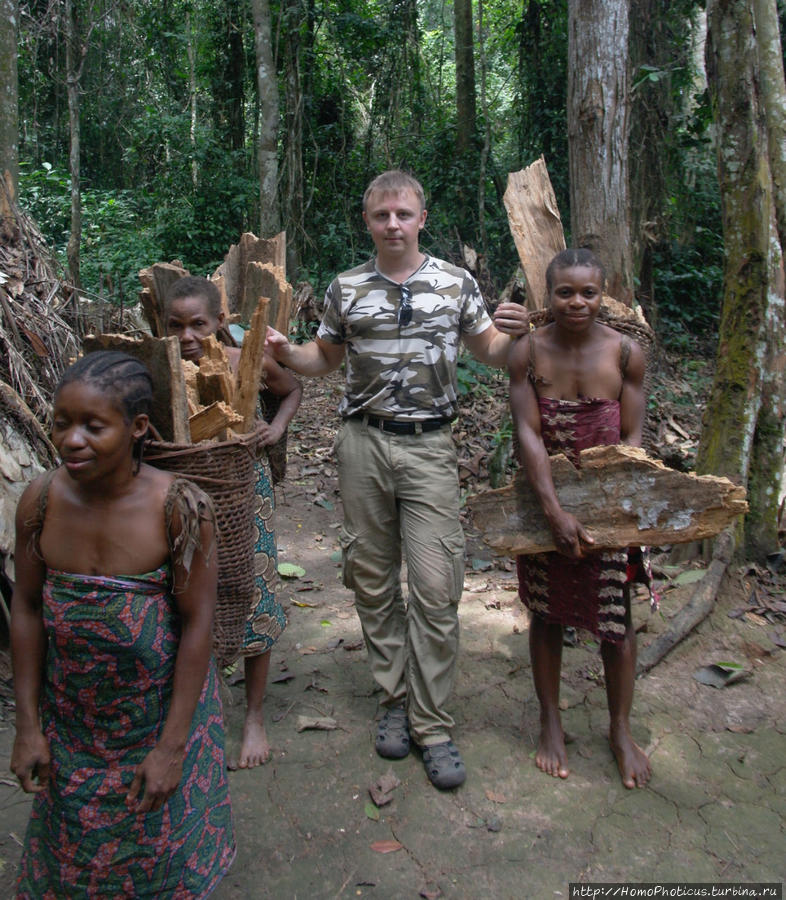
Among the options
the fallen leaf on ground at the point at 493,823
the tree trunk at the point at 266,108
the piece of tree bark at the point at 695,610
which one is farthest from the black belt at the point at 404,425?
the tree trunk at the point at 266,108

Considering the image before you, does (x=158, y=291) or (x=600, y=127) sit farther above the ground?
(x=600, y=127)

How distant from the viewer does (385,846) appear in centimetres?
256

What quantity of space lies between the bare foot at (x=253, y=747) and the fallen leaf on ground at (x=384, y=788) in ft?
1.54

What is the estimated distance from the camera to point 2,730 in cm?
309

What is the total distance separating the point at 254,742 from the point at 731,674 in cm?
217

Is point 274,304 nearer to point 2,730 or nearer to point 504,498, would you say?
point 504,498

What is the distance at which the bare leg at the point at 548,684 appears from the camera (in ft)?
9.59

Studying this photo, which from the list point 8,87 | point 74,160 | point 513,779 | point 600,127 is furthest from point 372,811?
point 74,160

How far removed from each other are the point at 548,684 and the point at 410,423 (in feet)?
3.85

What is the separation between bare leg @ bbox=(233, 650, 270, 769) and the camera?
118 inches

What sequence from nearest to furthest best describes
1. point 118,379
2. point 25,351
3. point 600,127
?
point 118,379, point 25,351, point 600,127

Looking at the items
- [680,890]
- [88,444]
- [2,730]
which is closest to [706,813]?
[680,890]

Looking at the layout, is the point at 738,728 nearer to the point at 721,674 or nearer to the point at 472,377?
the point at 721,674

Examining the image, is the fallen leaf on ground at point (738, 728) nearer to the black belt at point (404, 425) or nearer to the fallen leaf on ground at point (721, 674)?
the fallen leaf on ground at point (721, 674)
